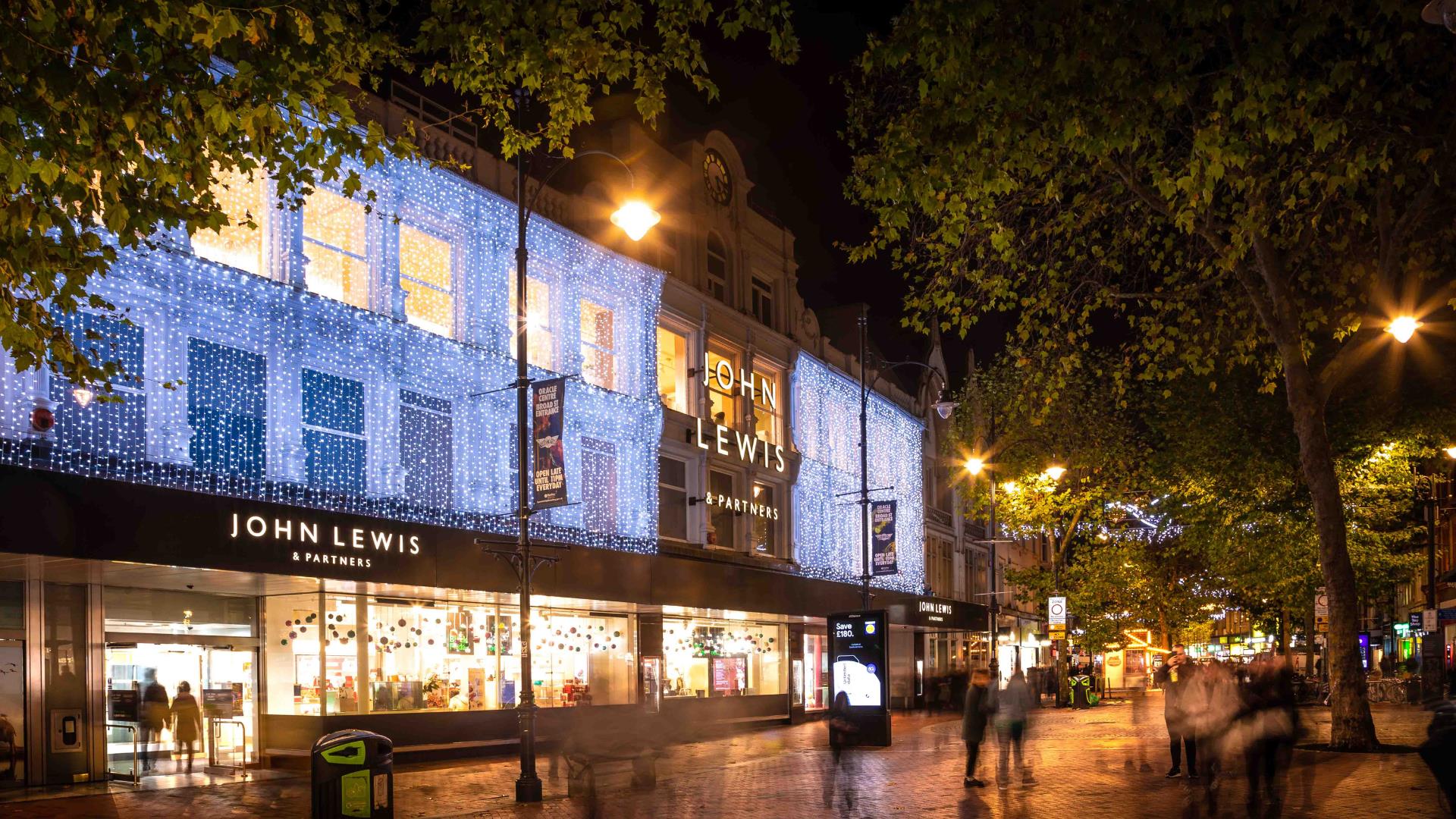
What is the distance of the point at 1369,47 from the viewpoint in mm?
15906

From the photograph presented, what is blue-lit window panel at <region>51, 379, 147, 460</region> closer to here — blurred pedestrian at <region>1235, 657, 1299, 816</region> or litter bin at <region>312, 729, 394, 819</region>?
litter bin at <region>312, 729, 394, 819</region>

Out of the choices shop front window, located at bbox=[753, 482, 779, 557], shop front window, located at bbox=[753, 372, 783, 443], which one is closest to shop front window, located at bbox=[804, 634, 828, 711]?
Answer: shop front window, located at bbox=[753, 482, 779, 557]

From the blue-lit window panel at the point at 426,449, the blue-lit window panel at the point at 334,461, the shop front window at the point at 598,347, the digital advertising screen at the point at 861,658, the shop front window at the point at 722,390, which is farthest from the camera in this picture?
the shop front window at the point at 722,390

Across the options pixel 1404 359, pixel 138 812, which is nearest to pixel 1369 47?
pixel 1404 359

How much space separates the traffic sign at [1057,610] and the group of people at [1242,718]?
68.7 ft

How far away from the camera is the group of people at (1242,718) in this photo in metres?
14.2

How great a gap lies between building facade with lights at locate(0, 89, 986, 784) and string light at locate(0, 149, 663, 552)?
0.17 ft

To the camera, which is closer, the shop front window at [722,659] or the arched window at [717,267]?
the shop front window at [722,659]

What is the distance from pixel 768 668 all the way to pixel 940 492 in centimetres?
1780

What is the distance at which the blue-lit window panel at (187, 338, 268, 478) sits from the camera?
18.4 meters

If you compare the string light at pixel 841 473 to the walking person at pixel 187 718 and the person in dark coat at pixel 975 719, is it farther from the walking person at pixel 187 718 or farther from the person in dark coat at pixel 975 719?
the walking person at pixel 187 718

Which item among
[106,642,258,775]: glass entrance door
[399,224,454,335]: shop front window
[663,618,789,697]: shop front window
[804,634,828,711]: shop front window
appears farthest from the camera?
[804,634,828,711]: shop front window

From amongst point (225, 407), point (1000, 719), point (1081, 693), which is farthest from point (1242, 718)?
point (1081, 693)

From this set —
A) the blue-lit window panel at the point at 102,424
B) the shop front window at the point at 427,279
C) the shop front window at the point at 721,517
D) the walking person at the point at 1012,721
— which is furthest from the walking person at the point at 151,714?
the shop front window at the point at 721,517
